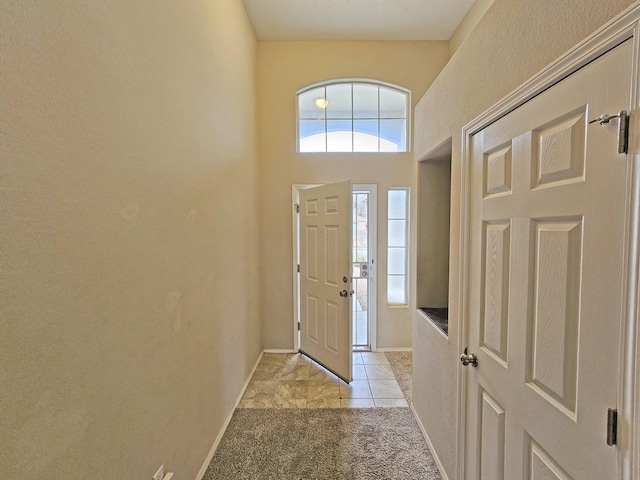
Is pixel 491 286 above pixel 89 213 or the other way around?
the other way around

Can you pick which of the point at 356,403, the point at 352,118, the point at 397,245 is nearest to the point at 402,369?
the point at 356,403

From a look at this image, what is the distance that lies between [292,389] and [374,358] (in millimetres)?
1114

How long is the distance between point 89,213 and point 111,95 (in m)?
0.44

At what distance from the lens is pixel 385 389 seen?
2.63m

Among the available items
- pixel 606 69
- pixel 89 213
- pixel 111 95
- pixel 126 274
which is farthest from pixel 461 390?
pixel 111 95

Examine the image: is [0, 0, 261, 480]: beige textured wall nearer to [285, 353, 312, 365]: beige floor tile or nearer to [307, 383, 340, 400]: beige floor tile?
[307, 383, 340, 400]: beige floor tile

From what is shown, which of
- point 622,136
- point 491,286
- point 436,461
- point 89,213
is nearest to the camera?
point 622,136

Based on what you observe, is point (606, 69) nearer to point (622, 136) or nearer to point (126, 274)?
point (622, 136)

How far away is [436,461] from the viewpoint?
68.8 inches

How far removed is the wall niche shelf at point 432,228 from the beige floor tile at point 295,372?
58.5 inches

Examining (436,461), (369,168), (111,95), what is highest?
(369,168)

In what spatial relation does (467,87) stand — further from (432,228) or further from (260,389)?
(260,389)

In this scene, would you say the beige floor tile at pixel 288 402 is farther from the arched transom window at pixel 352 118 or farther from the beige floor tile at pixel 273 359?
the arched transom window at pixel 352 118

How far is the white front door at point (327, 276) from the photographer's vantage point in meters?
2.73
